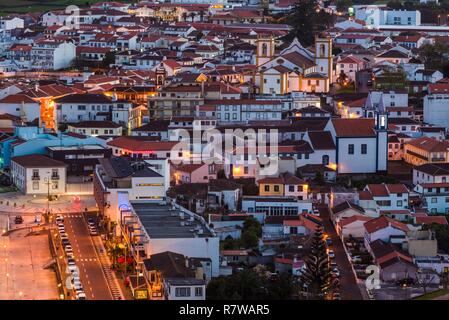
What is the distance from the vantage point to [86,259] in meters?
9.96

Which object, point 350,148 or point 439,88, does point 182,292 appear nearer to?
point 350,148

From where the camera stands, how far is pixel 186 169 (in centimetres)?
1289

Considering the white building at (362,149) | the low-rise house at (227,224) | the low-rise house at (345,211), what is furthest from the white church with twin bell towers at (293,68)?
the low-rise house at (227,224)

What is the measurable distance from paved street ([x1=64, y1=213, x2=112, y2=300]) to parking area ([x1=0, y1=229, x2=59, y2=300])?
240mm

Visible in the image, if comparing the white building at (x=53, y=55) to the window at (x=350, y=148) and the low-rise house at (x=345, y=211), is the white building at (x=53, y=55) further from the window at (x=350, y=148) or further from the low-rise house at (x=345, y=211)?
the low-rise house at (x=345, y=211)

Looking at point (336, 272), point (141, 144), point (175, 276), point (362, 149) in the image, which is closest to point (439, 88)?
point (362, 149)

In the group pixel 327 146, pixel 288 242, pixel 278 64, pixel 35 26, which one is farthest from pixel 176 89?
pixel 35 26

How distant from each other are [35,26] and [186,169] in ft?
56.9

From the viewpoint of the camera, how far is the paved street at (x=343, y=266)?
875 centimetres

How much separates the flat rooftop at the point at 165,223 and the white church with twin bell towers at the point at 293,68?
23.0 feet

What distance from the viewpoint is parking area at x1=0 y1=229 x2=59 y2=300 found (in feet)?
29.2

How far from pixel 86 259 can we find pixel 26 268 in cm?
53

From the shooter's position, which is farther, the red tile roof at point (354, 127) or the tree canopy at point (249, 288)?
the red tile roof at point (354, 127)

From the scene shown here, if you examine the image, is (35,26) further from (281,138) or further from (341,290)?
(341,290)
